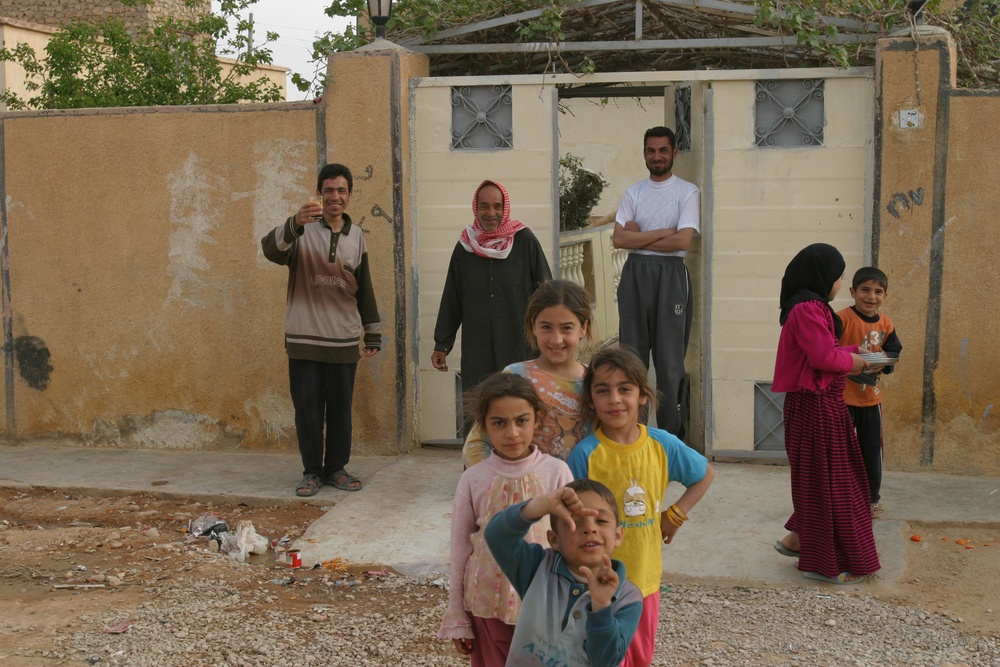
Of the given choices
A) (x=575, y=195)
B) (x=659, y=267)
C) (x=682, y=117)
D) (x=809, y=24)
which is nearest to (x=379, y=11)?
(x=682, y=117)

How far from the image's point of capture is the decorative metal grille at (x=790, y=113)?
643cm

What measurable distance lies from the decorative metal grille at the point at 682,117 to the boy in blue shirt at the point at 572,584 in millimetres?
4663

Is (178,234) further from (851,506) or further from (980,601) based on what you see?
(980,601)

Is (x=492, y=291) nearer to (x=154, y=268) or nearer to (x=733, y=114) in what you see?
(x=733, y=114)

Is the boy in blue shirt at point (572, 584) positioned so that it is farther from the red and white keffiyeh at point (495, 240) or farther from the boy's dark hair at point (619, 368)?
the red and white keffiyeh at point (495, 240)

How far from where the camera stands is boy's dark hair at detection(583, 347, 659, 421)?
305cm

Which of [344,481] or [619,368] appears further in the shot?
[344,481]

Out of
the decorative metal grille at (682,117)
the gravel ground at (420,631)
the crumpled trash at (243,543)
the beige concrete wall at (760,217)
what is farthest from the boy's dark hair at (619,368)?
the decorative metal grille at (682,117)

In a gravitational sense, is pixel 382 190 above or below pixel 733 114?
below

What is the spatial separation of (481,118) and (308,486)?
95.4 inches

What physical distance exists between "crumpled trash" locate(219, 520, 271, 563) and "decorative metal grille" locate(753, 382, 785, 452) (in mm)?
2966

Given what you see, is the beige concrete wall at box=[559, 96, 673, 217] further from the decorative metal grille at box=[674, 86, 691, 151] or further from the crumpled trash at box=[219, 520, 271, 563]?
the crumpled trash at box=[219, 520, 271, 563]

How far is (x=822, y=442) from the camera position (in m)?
4.61

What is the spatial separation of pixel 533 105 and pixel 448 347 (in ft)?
5.91
